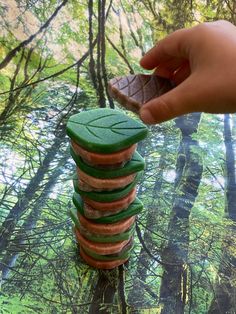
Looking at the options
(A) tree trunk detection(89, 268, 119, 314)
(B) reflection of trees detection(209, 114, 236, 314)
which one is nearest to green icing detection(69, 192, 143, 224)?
(A) tree trunk detection(89, 268, 119, 314)

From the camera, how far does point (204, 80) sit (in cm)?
67

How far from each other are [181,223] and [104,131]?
0.36 m

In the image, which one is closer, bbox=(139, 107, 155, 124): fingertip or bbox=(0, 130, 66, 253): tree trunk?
bbox=(139, 107, 155, 124): fingertip

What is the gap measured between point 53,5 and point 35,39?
0.16 meters

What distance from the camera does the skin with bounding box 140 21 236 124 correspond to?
26.3 inches

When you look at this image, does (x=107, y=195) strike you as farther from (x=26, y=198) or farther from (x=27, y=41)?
(x=27, y=41)

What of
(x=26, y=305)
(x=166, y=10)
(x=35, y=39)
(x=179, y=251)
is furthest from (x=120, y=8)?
(x=26, y=305)

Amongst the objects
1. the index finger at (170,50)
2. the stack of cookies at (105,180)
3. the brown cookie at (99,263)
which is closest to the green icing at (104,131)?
the stack of cookies at (105,180)

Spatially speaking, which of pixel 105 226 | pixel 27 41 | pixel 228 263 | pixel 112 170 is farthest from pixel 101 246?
pixel 27 41

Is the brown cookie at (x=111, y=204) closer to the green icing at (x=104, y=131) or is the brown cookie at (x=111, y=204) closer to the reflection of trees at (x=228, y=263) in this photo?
the green icing at (x=104, y=131)

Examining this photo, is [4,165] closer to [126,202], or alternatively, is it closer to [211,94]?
[126,202]

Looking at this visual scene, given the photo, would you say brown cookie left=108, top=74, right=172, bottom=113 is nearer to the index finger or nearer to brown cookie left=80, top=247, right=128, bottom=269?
the index finger

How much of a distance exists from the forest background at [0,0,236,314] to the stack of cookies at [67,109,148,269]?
7 centimetres

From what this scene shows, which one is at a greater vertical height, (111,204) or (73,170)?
(73,170)
